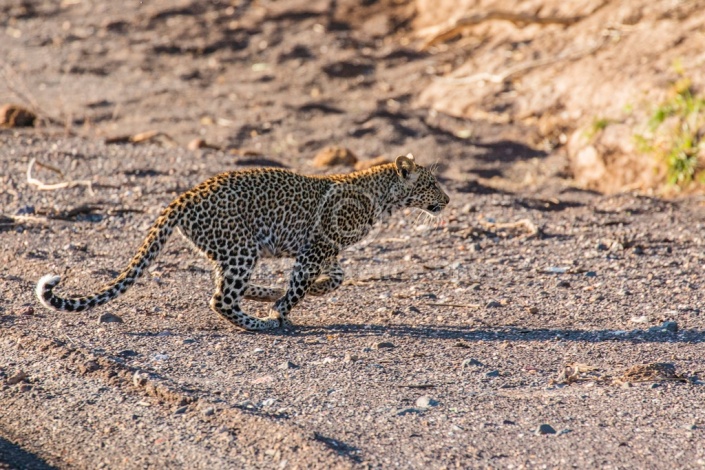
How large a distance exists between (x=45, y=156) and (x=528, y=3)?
9.07m

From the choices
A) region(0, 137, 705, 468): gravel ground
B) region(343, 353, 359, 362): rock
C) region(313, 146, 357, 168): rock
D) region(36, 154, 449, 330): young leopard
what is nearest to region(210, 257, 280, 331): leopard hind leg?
region(36, 154, 449, 330): young leopard

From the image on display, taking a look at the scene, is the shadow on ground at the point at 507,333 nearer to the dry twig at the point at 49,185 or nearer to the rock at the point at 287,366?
the rock at the point at 287,366

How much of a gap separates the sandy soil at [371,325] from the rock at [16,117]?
0.43m

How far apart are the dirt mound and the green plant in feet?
0.05

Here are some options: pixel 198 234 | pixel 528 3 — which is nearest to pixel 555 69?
pixel 528 3

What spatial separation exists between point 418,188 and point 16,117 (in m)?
7.60

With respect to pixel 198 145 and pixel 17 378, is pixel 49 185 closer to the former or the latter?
pixel 198 145

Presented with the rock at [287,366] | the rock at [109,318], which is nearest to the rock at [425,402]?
the rock at [287,366]

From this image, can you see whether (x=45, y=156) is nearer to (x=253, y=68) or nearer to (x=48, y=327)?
(x=48, y=327)

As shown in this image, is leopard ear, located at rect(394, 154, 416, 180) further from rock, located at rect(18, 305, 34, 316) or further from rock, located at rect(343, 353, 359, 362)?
rock, located at rect(18, 305, 34, 316)

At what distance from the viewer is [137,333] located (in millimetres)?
7457

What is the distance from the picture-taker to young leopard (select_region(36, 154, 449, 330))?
23.9ft

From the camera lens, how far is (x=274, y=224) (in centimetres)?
775

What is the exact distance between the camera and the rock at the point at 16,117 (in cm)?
1429
